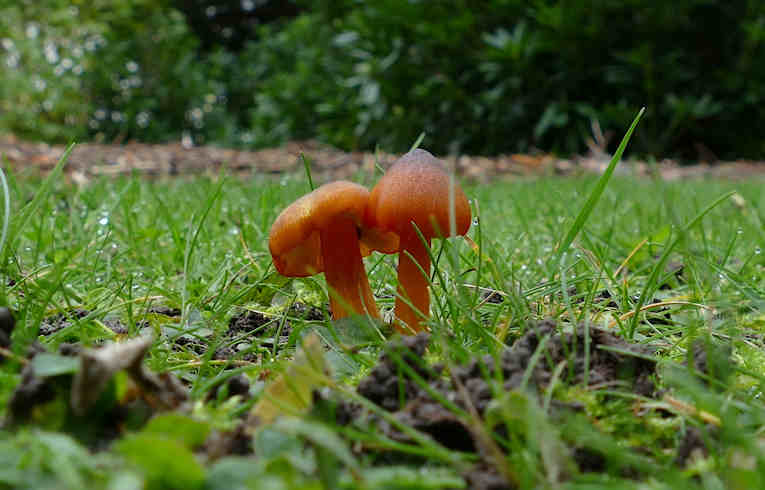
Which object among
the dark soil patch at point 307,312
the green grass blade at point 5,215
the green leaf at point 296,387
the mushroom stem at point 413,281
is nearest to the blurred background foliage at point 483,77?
the dark soil patch at point 307,312

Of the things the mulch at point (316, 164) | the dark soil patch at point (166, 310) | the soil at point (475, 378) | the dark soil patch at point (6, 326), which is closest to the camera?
the soil at point (475, 378)

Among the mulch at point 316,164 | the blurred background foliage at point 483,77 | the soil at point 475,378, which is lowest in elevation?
the mulch at point 316,164

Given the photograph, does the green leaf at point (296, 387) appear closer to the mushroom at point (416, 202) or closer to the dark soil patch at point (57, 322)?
the mushroom at point (416, 202)

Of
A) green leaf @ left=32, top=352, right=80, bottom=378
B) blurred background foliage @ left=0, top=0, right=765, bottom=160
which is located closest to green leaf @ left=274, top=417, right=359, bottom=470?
green leaf @ left=32, top=352, right=80, bottom=378

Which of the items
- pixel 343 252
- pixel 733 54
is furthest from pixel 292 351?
pixel 733 54

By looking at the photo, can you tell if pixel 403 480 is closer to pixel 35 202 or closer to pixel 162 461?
pixel 162 461

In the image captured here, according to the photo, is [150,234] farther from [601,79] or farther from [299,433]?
[601,79]

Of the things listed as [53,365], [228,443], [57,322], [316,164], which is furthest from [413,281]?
[316,164]
